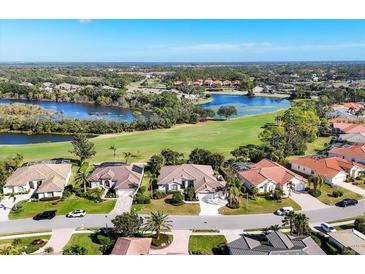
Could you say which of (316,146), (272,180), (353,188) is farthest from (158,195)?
(316,146)

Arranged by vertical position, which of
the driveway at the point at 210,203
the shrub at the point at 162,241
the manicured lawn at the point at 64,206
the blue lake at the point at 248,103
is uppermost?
the shrub at the point at 162,241

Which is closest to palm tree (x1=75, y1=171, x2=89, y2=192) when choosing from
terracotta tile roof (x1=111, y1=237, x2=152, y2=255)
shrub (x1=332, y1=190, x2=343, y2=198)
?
terracotta tile roof (x1=111, y1=237, x2=152, y2=255)

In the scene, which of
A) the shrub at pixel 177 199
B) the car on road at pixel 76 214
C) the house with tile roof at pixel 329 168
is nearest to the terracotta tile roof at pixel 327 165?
the house with tile roof at pixel 329 168

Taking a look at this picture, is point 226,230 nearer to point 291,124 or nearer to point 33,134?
point 291,124

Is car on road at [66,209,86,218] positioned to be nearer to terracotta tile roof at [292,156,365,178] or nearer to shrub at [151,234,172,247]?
shrub at [151,234,172,247]

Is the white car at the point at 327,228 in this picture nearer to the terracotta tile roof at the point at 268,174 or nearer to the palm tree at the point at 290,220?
the palm tree at the point at 290,220

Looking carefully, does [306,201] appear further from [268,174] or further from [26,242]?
[26,242]

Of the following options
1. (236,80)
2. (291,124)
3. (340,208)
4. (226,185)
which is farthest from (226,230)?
(236,80)

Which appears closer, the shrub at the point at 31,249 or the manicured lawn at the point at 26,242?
the shrub at the point at 31,249
